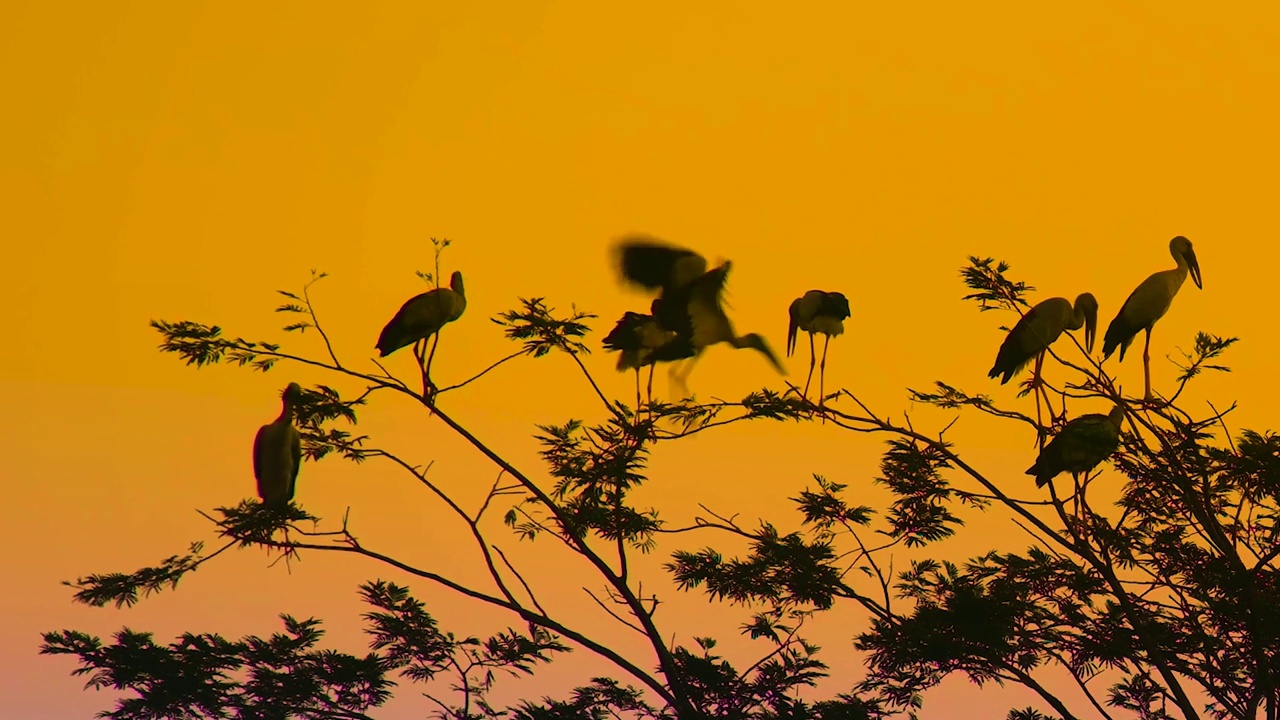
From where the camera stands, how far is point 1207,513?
26.1ft

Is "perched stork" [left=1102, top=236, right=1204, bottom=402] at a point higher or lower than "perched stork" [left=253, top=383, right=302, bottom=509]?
higher

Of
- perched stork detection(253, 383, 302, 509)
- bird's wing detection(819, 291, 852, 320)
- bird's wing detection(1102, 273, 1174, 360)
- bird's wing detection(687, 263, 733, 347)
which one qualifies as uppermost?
bird's wing detection(687, 263, 733, 347)

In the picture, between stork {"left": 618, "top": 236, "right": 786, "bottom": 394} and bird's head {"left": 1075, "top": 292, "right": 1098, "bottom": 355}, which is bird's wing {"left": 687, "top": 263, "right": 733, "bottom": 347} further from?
bird's head {"left": 1075, "top": 292, "right": 1098, "bottom": 355}

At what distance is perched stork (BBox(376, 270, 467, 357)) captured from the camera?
861 centimetres

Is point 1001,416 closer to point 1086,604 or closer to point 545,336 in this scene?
point 1086,604

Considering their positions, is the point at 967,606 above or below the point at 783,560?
below

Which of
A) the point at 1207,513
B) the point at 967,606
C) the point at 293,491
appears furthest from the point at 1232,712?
the point at 293,491

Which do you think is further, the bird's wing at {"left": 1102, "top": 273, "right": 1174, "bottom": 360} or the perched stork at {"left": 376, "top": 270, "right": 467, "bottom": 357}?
the bird's wing at {"left": 1102, "top": 273, "right": 1174, "bottom": 360}

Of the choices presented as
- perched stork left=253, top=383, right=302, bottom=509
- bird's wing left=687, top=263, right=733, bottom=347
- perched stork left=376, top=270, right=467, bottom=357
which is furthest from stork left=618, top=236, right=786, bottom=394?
perched stork left=253, top=383, right=302, bottom=509

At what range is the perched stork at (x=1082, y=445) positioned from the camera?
7828mm

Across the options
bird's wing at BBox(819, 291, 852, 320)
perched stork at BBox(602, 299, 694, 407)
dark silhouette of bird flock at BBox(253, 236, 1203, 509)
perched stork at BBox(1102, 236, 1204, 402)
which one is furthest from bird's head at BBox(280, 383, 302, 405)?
perched stork at BBox(1102, 236, 1204, 402)

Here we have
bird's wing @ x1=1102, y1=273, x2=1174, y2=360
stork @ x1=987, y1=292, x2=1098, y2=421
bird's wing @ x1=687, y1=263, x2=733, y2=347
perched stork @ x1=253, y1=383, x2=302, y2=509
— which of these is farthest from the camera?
bird's wing @ x1=687, y1=263, x2=733, y2=347

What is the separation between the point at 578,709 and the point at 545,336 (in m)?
2.05

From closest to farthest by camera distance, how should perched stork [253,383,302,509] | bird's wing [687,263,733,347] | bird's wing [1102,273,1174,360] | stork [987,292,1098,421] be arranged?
perched stork [253,383,302,509] → stork [987,292,1098,421] → bird's wing [1102,273,1174,360] → bird's wing [687,263,733,347]
